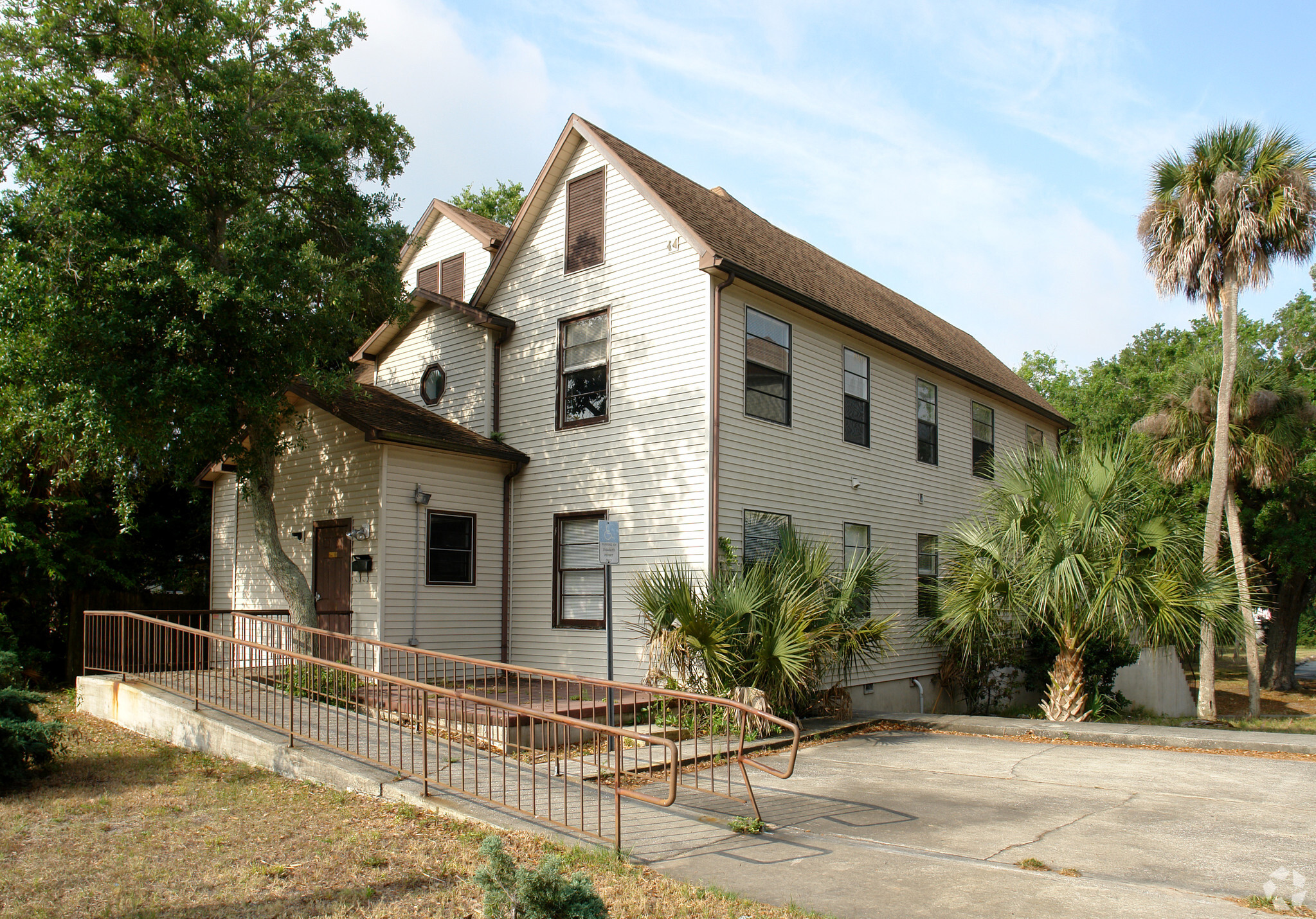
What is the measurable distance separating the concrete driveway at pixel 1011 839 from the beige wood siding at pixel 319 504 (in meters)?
7.14

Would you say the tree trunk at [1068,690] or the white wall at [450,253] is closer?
the tree trunk at [1068,690]

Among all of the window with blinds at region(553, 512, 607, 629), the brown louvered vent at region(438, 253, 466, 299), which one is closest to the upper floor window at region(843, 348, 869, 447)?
the window with blinds at region(553, 512, 607, 629)

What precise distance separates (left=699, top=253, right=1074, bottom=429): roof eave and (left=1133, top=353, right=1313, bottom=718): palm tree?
6014mm

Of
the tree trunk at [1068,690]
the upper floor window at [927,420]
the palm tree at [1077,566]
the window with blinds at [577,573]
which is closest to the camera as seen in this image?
the palm tree at [1077,566]

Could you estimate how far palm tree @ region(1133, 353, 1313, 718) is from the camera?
23.3m

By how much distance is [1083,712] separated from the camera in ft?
44.9

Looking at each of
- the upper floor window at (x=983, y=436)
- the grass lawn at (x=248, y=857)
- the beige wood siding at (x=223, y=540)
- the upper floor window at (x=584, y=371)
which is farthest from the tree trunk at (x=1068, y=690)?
the beige wood siding at (x=223, y=540)

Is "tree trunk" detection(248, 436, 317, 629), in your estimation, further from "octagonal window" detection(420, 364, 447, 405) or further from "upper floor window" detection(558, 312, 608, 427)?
"upper floor window" detection(558, 312, 608, 427)

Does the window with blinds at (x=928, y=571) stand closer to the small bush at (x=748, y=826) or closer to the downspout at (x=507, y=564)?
the downspout at (x=507, y=564)

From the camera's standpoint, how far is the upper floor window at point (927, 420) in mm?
17828

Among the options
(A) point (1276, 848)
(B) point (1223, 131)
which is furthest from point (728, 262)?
(B) point (1223, 131)

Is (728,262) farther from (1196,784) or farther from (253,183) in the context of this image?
(1196,784)
